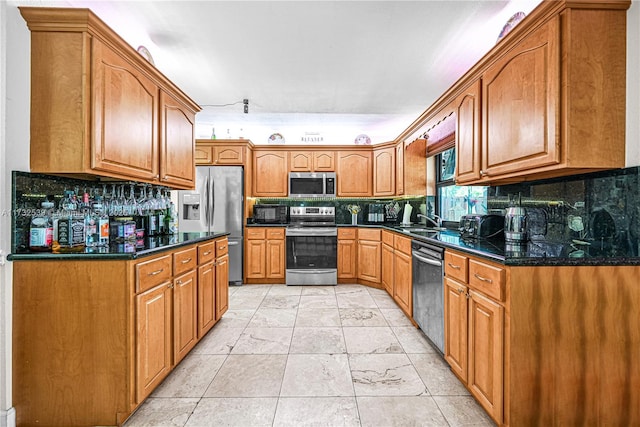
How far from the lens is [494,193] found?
105 inches

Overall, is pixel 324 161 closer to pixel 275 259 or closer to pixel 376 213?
pixel 376 213

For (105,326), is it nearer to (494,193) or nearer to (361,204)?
(494,193)

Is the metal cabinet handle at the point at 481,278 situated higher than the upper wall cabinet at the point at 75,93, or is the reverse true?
the upper wall cabinet at the point at 75,93

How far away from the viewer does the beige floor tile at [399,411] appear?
→ 156 cm

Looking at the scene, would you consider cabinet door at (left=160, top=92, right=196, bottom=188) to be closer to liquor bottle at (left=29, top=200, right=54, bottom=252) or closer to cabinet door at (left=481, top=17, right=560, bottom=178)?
liquor bottle at (left=29, top=200, right=54, bottom=252)

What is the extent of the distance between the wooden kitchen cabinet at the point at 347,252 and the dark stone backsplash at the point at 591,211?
8.40 feet

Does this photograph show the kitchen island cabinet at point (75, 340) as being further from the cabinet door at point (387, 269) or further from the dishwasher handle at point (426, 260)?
the cabinet door at point (387, 269)

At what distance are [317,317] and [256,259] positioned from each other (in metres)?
1.74

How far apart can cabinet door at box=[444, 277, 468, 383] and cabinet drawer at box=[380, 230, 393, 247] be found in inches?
62.5

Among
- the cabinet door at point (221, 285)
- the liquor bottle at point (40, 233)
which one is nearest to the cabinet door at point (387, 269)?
the cabinet door at point (221, 285)

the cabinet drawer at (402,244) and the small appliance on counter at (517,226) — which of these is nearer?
the small appliance on counter at (517,226)

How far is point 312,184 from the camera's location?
4750 millimetres

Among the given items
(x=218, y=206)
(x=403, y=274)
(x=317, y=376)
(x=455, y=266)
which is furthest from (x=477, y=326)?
(x=218, y=206)

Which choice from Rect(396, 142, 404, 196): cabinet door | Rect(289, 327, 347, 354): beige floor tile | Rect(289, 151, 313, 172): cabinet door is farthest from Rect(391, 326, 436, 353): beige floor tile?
Rect(289, 151, 313, 172): cabinet door
